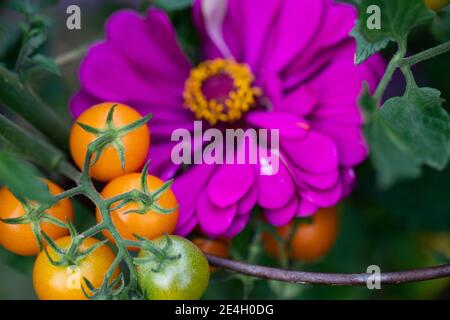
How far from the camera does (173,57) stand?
65 cm

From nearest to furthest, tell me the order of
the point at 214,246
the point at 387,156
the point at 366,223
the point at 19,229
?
the point at 387,156, the point at 19,229, the point at 214,246, the point at 366,223

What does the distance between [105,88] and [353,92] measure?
211 millimetres

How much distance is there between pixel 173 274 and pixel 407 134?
0.57ft

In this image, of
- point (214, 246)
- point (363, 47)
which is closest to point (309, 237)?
point (214, 246)

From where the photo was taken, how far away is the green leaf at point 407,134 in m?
0.38

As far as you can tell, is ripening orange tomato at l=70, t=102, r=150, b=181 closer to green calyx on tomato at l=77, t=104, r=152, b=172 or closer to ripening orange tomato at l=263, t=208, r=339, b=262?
green calyx on tomato at l=77, t=104, r=152, b=172

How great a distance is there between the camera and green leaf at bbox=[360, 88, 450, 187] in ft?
1.24

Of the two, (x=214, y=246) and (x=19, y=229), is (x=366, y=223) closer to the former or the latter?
(x=214, y=246)

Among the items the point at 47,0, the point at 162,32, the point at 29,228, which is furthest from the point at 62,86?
the point at 29,228


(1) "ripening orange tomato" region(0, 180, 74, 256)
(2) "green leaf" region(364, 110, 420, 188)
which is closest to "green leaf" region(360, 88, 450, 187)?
(2) "green leaf" region(364, 110, 420, 188)

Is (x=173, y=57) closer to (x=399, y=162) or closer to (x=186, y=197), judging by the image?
(x=186, y=197)

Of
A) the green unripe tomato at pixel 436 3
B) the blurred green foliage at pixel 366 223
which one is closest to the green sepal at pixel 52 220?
the blurred green foliage at pixel 366 223

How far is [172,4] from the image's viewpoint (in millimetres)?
648

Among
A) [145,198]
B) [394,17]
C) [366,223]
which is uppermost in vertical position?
[394,17]
